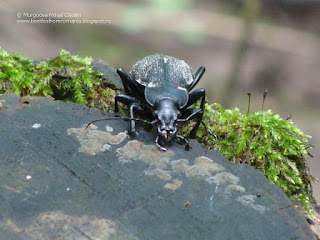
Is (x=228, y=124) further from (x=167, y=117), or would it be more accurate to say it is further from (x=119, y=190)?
(x=119, y=190)

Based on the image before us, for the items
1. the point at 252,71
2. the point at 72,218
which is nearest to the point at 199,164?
the point at 72,218

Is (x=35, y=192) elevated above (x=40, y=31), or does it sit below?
above

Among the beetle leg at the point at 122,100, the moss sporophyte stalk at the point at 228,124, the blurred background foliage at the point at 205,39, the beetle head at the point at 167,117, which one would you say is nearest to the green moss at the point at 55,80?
the moss sporophyte stalk at the point at 228,124

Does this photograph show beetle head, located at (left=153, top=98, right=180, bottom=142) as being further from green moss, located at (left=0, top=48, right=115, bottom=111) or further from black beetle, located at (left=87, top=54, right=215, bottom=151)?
green moss, located at (left=0, top=48, right=115, bottom=111)

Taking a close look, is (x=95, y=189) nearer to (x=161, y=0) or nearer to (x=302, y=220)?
(x=302, y=220)

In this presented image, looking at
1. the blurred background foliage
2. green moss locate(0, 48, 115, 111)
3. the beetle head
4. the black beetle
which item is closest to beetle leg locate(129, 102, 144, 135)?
the black beetle

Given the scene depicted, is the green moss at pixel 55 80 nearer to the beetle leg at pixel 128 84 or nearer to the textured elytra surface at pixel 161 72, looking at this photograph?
the beetle leg at pixel 128 84
